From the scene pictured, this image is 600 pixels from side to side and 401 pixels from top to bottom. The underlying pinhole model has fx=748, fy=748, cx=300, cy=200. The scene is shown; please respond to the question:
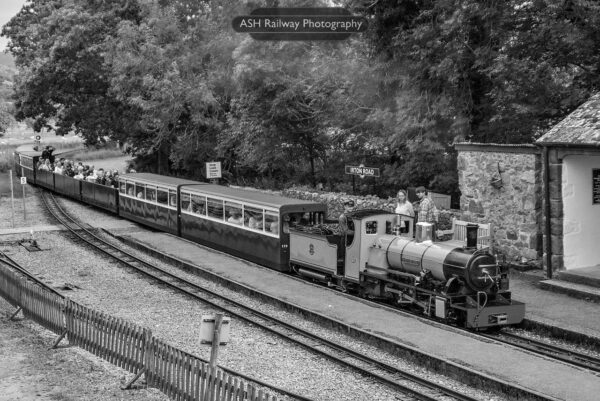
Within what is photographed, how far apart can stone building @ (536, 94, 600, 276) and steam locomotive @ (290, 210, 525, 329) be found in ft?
9.98

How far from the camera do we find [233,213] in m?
21.1

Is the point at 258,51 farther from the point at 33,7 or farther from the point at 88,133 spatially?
the point at 33,7

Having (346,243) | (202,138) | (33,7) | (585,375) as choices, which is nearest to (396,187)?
(346,243)

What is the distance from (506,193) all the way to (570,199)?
2013mm

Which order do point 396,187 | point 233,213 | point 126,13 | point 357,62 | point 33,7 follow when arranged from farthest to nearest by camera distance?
point 33,7 → point 126,13 → point 396,187 → point 357,62 → point 233,213

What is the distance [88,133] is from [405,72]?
2711cm

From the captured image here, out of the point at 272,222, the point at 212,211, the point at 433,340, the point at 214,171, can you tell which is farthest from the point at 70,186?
the point at 433,340

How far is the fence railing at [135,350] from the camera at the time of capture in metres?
9.12

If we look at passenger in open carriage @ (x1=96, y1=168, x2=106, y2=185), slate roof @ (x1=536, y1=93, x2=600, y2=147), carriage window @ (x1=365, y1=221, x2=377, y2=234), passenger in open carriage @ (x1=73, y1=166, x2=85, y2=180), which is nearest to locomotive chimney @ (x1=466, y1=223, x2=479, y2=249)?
carriage window @ (x1=365, y1=221, x2=377, y2=234)

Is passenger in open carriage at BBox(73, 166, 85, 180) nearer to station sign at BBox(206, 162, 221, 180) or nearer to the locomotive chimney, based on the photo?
station sign at BBox(206, 162, 221, 180)

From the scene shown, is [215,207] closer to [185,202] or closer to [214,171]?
[185,202]

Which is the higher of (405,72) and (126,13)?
(126,13)

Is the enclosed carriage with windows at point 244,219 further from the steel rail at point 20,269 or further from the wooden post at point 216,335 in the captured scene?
the wooden post at point 216,335

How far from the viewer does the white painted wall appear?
54.2ft
